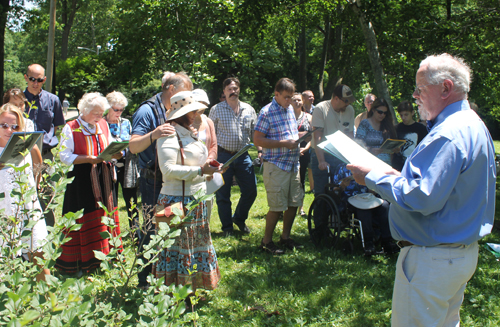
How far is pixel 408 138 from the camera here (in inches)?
241

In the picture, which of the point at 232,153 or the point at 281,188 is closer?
the point at 281,188

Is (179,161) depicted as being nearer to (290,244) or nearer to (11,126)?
(11,126)

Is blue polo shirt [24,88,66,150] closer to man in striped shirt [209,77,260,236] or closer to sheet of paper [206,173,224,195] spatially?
man in striped shirt [209,77,260,236]

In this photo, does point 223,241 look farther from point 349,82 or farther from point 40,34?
point 40,34

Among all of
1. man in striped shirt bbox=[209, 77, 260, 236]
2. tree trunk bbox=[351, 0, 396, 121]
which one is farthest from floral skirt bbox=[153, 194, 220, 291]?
tree trunk bbox=[351, 0, 396, 121]

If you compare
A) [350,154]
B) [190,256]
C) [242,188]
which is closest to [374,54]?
[242,188]

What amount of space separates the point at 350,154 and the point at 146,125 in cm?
210

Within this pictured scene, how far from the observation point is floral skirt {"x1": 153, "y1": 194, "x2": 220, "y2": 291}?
3.58 m

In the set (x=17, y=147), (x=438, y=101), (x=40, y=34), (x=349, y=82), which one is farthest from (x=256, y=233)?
(x=40, y=34)

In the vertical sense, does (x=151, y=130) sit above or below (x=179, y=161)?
above

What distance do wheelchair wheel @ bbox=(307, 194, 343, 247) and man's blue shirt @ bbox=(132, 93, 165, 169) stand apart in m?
2.30

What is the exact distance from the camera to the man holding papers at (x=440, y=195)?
2020mm

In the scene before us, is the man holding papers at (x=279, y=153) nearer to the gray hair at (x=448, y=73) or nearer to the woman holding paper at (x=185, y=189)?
the woman holding paper at (x=185, y=189)

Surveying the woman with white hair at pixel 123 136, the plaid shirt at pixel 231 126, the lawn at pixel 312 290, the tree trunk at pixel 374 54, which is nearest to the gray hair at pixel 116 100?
the woman with white hair at pixel 123 136
